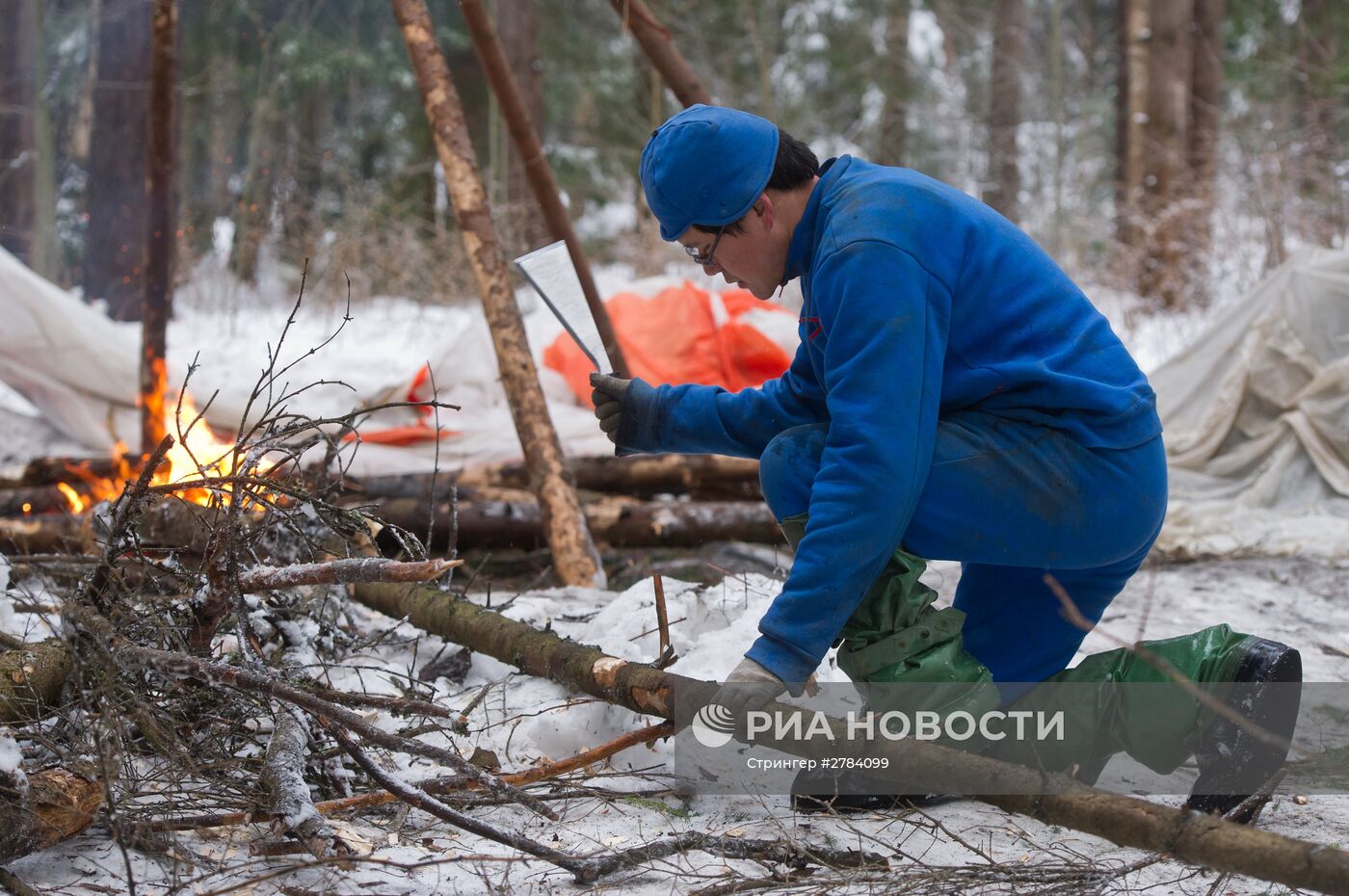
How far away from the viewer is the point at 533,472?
428cm

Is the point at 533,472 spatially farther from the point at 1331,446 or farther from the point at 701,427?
the point at 1331,446

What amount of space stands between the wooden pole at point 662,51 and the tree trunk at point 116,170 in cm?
834

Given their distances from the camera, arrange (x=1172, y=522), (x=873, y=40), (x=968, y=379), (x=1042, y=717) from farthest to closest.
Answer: (x=873, y=40) < (x=1172, y=522) < (x=1042, y=717) < (x=968, y=379)

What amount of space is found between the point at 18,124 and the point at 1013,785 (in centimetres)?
1231

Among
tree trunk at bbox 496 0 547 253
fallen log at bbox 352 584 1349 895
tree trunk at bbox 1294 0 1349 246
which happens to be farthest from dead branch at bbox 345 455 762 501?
tree trunk at bbox 496 0 547 253

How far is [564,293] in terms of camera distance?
2.73 m

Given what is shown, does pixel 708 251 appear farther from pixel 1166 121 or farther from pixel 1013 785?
pixel 1166 121

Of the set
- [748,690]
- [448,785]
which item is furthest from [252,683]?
[748,690]

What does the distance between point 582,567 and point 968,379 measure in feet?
7.48

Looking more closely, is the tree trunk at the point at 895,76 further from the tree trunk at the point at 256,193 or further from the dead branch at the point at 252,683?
the dead branch at the point at 252,683

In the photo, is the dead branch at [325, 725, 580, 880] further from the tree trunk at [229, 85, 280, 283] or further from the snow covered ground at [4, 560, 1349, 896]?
the tree trunk at [229, 85, 280, 283]

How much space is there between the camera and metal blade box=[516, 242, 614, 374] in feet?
8.70

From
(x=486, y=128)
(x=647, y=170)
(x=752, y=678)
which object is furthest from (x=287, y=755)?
(x=486, y=128)

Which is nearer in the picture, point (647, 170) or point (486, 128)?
point (647, 170)
